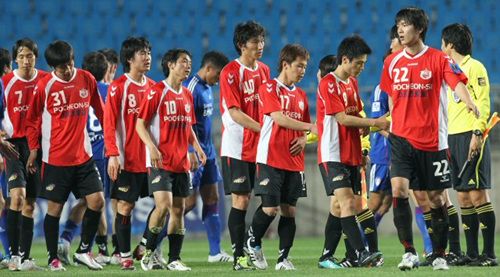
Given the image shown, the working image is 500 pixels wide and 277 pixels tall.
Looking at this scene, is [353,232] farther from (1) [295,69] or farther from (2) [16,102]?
(2) [16,102]

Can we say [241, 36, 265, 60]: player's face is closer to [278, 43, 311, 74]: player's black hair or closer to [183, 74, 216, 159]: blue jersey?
[278, 43, 311, 74]: player's black hair

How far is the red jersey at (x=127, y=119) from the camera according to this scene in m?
8.62

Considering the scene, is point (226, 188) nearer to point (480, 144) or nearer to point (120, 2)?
point (480, 144)

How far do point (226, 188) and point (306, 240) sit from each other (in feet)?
19.2

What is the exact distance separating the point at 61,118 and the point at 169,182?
1.19 m

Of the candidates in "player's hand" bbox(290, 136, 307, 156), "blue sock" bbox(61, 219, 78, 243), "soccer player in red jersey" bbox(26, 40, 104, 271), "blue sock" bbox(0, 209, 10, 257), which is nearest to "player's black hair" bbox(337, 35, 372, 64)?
"player's hand" bbox(290, 136, 307, 156)

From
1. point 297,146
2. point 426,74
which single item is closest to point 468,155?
point 426,74

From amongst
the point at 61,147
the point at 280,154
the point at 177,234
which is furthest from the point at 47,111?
the point at 280,154

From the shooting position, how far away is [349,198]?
743 centimetres

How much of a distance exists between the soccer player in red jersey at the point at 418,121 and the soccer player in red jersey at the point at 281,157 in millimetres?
908

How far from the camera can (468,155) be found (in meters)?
7.75

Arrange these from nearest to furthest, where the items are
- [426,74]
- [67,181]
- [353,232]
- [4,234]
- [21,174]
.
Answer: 1. [426,74]
2. [353,232]
3. [67,181]
4. [21,174]
5. [4,234]

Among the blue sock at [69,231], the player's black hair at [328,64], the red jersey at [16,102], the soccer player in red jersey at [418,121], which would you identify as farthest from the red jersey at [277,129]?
the blue sock at [69,231]

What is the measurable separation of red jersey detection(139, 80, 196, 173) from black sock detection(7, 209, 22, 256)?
56.4 inches
